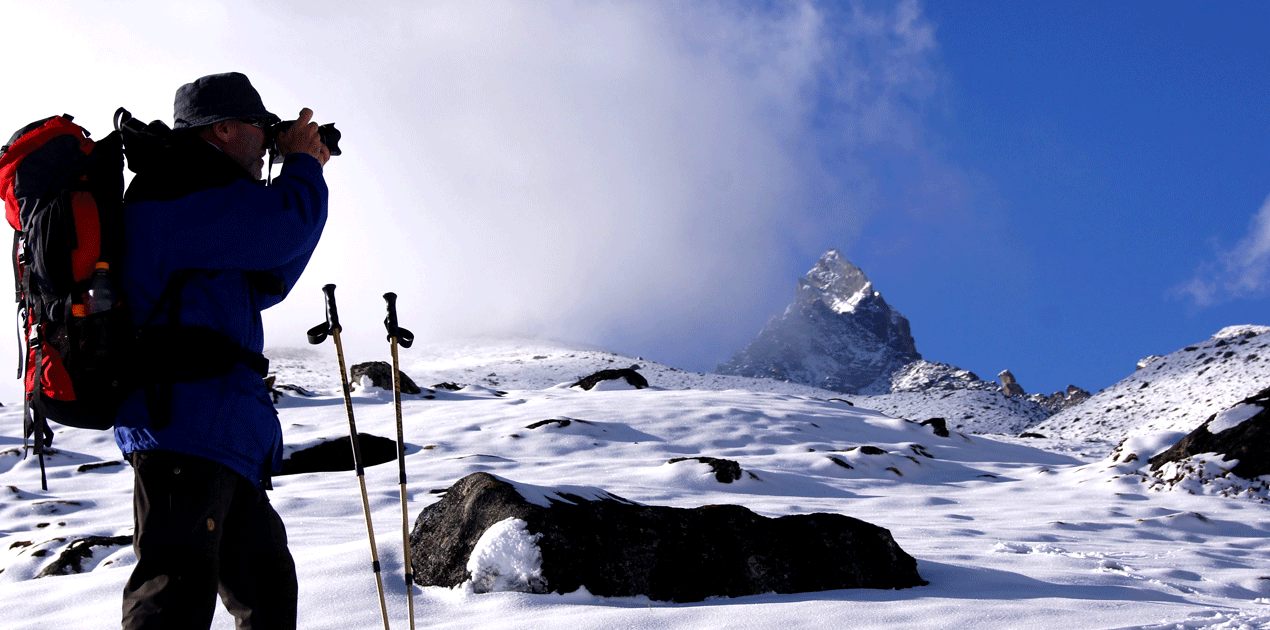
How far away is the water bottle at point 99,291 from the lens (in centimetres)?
205

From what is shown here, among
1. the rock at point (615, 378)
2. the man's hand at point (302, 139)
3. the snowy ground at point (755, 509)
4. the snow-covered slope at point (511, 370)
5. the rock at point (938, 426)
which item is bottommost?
the snowy ground at point (755, 509)

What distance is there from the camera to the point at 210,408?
2.16 metres

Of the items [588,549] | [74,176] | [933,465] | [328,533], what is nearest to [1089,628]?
[588,549]

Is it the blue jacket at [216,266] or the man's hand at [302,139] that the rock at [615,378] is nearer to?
the man's hand at [302,139]

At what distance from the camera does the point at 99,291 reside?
2.05m

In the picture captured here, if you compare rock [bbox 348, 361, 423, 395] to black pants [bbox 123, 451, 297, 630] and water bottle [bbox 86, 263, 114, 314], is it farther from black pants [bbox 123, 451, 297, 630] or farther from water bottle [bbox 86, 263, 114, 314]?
water bottle [bbox 86, 263, 114, 314]

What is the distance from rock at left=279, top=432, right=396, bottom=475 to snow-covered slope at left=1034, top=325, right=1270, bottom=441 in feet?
64.7

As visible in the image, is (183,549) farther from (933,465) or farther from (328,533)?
(933,465)

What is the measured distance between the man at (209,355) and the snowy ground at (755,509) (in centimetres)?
154

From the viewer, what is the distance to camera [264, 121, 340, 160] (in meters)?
2.58

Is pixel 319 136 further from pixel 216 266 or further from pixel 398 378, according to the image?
pixel 398 378

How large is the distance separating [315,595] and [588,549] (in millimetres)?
1432

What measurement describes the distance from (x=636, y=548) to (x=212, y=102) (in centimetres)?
291

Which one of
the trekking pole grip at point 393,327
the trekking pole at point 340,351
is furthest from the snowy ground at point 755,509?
the trekking pole grip at point 393,327
